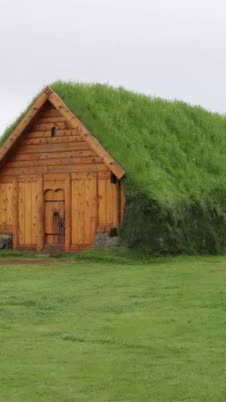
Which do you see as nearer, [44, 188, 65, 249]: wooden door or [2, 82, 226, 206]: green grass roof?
[2, 82, 226, 206]: green grass roof

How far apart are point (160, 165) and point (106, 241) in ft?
10.1

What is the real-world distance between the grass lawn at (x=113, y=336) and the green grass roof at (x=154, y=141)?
511cm

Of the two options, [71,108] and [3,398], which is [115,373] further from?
[71,108]

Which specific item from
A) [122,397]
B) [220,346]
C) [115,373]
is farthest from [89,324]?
[122,397]

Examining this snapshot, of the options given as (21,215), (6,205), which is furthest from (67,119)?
(6,205)

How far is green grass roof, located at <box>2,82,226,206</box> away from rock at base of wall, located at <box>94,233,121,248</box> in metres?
1.50

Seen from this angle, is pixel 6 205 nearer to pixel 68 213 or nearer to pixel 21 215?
pixel 21 215

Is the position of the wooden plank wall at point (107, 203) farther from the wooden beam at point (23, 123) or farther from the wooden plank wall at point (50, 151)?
the wooden beam at point (23, 123)

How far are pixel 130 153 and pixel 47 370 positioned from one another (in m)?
16.0

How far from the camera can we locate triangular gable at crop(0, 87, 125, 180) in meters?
24.3

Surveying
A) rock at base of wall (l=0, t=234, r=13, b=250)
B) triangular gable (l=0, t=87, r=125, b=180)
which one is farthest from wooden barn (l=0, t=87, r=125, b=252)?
rock at base of wall (l=0, t=234, r=13, b=250)

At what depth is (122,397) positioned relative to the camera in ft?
26.9

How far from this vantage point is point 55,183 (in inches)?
1048

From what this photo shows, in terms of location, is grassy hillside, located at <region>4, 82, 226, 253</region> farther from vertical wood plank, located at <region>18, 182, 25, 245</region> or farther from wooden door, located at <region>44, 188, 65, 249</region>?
vertical wood plank, located at <region>18, 182, 25, 245</region>
